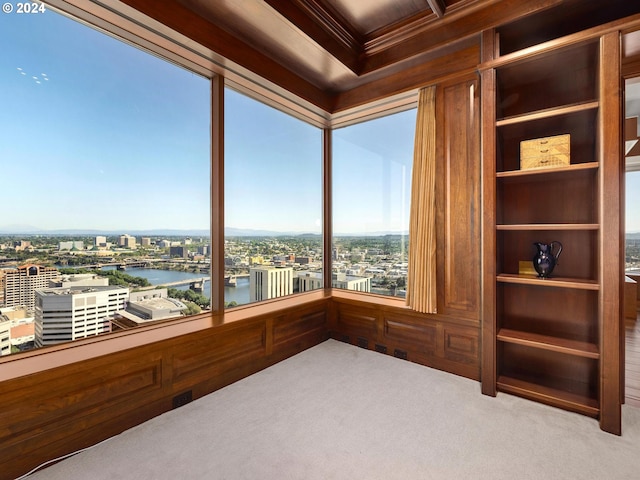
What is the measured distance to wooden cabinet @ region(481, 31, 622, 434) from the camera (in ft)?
6.06

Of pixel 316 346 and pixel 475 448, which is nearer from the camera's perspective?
pixel 475 448

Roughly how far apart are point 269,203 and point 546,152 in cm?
245

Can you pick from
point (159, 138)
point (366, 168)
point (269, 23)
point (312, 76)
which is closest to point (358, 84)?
point (312, 76)

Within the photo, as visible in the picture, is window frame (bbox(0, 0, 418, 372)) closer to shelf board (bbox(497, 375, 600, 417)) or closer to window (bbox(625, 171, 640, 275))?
shelf board (bbox(497, 375, 600, 417))

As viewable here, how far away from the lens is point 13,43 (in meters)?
1.66

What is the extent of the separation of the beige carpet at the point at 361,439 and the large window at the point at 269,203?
1.08 m

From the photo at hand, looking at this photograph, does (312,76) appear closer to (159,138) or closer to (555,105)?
(159,138)

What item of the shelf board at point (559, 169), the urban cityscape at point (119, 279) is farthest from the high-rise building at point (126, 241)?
the shelf board at point (559, 169)

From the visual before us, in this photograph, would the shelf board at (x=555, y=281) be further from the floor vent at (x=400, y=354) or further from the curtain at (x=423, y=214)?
the floor vent at (x=400, y=354)

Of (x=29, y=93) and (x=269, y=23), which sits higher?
(x=269, y=23)

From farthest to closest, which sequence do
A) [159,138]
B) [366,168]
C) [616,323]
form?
1. [366,168]
2. [159,138]
3. [616,323]

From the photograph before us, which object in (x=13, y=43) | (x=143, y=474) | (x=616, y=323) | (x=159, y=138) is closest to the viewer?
(x=143, y=474)

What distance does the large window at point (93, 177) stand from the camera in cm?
169

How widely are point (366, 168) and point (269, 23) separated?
1766 millimetres
